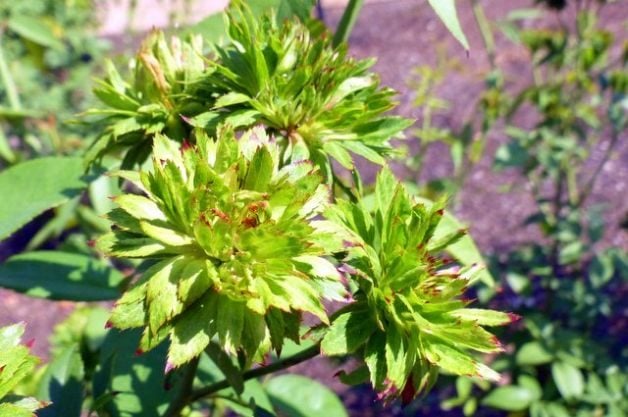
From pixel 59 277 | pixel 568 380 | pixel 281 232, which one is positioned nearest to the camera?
pixel 281 232

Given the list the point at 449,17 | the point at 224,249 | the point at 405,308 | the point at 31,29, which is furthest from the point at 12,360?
the point at 31,29

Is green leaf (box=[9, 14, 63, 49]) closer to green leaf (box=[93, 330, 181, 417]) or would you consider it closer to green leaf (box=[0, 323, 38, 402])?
green leaf (box=[93, 330, 181, 417])

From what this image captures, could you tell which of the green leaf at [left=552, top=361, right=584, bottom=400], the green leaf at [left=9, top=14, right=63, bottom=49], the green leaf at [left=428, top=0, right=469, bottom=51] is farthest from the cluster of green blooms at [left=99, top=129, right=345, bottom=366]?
the green leaf at [left=552, top=361, right=584, bottom=400]

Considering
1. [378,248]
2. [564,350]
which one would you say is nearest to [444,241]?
[378,248]

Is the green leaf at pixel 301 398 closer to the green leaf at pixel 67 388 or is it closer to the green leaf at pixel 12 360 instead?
the green leaf at pixel 67 388

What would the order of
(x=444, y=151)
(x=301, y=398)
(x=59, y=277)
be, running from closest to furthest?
(x=59, y=277), (x=301, y=398), (x=444, y=151)

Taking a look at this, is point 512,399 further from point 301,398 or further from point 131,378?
point 131,378

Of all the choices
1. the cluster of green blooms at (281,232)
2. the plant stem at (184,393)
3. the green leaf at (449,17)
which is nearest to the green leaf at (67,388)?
the plant stem at (184,393)
